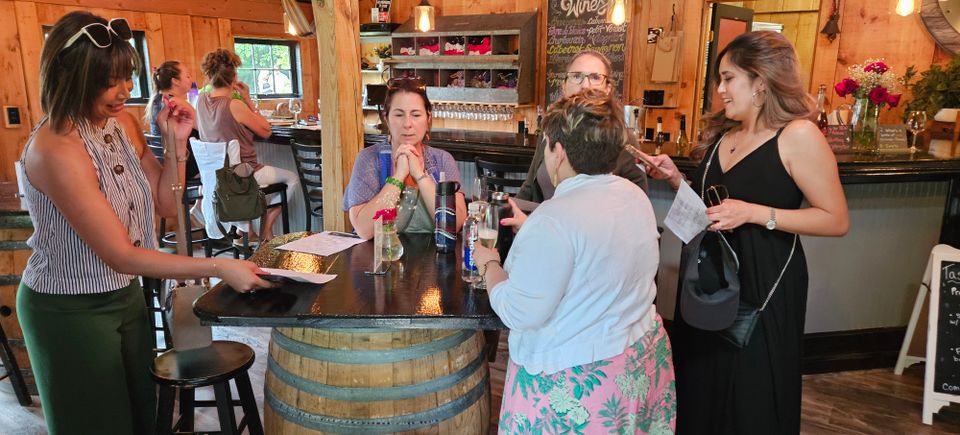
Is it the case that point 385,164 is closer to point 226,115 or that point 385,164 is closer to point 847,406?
point 226,115

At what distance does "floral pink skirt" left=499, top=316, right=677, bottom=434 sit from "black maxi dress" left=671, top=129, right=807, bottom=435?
56 cm

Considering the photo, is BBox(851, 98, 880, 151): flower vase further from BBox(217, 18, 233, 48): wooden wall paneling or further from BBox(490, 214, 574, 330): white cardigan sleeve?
BBox(217, 18, 233, 48): wooden wall paneling

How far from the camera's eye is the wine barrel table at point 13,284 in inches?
107

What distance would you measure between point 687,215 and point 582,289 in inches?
24.1

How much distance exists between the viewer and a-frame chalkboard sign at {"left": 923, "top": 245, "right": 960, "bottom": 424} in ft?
9.12

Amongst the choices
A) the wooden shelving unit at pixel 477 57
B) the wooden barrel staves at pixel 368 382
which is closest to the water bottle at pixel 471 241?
the wooden barrel staves at pixel 368 382

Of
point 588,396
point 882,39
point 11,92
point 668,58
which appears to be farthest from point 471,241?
point 11,92

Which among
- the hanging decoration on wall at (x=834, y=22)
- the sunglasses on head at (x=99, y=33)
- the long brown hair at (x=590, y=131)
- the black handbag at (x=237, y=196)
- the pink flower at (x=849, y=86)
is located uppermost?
the hanging decoration on wall at (x=834, y=22)

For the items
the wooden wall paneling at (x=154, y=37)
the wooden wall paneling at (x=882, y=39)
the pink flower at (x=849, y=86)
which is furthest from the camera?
the wooden wall paneling at (x=154, y=37)

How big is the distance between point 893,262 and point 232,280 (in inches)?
130

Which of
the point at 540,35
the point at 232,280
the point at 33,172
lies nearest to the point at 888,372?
the point at 232,280

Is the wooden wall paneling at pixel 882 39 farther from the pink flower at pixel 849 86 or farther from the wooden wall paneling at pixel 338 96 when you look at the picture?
the wooden wall paneling at pixel 338 96

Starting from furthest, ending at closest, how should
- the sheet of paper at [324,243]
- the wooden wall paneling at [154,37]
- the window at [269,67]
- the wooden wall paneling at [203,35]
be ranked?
the window at [269,67] → the wooden wall paneling at [203,35] → the wooden wall paneling at [154,37] → the sheet of paper at [324,243]

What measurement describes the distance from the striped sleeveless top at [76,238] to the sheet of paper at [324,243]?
1.64 ft
